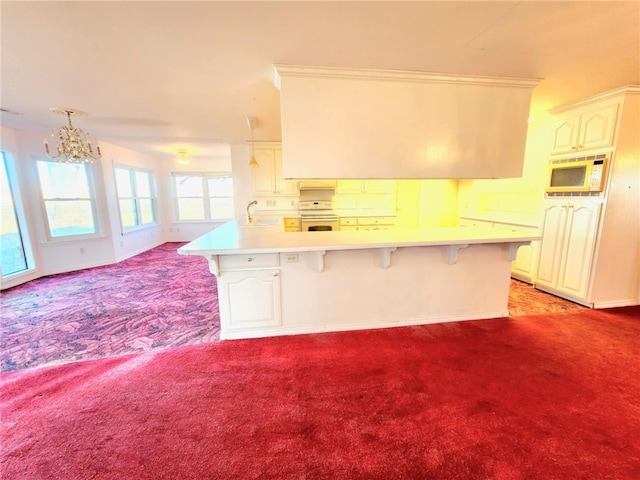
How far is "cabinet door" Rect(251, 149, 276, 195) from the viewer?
4.91 metres

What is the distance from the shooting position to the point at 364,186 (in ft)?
17.3

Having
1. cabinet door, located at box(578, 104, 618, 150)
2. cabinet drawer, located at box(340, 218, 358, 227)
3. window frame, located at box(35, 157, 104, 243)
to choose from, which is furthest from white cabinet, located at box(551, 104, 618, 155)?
window frame, located at box(35, 157, 104, 243)

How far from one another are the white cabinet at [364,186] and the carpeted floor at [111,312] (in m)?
2.69

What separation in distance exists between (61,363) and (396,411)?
2.65 meters

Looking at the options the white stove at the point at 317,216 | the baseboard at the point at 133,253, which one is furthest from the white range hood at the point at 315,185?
the baseboard at the point at 133,253

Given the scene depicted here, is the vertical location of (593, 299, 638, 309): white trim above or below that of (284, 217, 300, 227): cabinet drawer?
below

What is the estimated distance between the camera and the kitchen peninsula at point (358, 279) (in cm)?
236

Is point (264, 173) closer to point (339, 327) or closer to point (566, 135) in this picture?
point (339, 327)

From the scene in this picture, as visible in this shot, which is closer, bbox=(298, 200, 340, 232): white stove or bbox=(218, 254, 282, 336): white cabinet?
bbox=(218, 254, 282, 336): white cabinet

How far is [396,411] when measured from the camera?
163 centimetres

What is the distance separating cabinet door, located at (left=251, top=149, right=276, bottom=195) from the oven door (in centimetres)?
86

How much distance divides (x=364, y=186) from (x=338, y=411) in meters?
4.28

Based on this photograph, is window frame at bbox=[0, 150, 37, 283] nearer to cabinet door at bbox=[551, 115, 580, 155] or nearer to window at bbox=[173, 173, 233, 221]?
window at bbox=[173, 173, 233, 221]

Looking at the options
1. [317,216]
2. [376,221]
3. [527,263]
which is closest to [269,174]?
[317,216]
